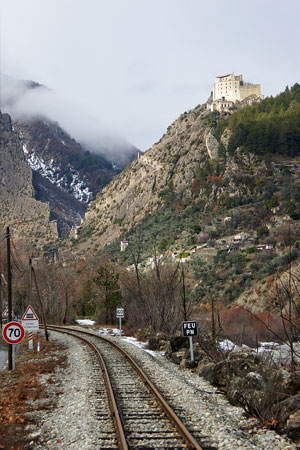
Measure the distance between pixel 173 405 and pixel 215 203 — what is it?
315 ft

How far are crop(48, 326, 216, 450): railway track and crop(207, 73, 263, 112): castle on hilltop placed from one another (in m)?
161

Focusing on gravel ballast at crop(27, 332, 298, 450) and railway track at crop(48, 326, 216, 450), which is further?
gravel ballast at crop(27, 332, 298, 450)

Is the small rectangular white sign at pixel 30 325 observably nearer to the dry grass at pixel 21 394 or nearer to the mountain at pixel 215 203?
the dry grass at pixel 21 394

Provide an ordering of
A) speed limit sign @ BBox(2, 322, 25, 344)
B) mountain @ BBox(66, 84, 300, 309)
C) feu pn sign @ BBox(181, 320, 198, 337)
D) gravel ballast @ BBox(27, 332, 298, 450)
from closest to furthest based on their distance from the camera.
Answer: gravel ballast @ BBox(27, 332, 298, 450) < speed limit sign @ BBox(2, 322, 25, 344) < feu pn sign @ BBox(181, 320, 198, 337) < mountain @ BBox(66, 84, 300, 309)

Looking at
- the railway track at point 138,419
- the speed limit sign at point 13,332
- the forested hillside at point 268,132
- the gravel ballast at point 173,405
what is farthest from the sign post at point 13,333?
the forested hillside at point 268,132

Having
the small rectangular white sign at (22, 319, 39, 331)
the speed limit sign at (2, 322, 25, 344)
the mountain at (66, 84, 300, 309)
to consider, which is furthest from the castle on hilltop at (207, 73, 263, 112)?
the speed limit sign at (2, 322, 25, 344)

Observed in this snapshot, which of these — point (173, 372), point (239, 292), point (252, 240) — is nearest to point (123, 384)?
point (173, 372)

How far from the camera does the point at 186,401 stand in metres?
9.59

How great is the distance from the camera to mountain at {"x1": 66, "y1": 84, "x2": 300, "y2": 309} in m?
60.8

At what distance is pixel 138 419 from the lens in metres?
8.27

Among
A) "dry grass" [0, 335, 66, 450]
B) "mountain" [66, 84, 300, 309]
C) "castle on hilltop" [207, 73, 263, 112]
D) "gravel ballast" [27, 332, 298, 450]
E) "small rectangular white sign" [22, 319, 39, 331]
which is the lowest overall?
"dry grass" [0, 335, 66, 450]

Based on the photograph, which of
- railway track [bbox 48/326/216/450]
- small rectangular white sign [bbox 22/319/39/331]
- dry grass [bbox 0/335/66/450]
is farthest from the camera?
small rectangular white sign [bbox 22/319/39/331]

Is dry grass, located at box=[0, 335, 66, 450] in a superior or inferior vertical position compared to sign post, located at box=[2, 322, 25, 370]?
inferior

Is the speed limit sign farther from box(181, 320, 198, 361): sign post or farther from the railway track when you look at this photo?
box(181, 320, 198, 361): sign post
